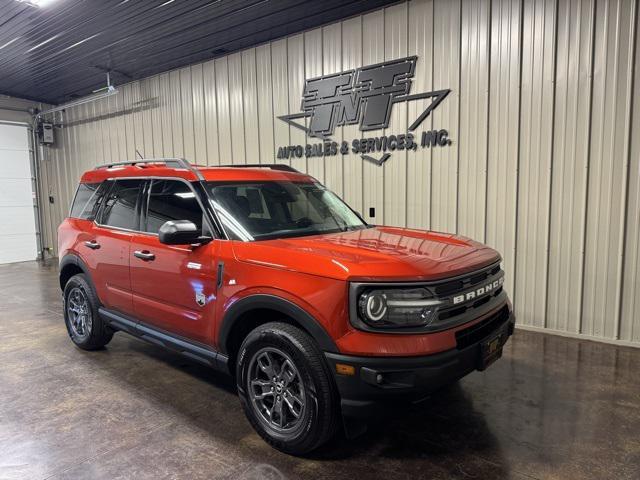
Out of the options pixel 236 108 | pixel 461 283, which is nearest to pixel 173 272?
pixel 461 283

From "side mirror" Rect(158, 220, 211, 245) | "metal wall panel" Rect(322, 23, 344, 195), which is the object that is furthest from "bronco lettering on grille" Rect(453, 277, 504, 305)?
"metal wall panel" Rect(322, 23, 344, 195)

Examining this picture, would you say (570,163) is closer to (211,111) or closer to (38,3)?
(211,111)

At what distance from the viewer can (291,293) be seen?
8.19ft

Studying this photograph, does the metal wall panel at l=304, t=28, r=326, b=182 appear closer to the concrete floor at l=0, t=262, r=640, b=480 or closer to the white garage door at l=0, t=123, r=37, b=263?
the concrete floor at l=0, t=262, r=640, b=480

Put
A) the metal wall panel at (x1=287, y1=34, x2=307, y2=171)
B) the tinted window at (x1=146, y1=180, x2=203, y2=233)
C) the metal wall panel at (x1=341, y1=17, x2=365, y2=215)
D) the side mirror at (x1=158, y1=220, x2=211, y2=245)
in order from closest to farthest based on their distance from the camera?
1. the side mirror at (x1=158, y1=220, x2=211, y2=245)
2. the tinted window at (x1=146, y1=180, x2=203, y2=233)
3. the metal wall panel at (x1=341, y1=17, x2=365, y2=215)
4. the metal wall panel at (x1=287, y1=34, x2=307, y2=171)

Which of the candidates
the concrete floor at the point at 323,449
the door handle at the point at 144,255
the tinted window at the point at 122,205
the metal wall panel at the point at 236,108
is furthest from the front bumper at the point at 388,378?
the metal wall panel at the point at 236,108

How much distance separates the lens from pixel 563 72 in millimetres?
4633

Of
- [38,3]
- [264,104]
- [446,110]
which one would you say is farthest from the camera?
[264,104]

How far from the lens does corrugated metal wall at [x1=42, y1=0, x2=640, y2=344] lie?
4.45m

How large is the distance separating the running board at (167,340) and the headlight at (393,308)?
1.17 m

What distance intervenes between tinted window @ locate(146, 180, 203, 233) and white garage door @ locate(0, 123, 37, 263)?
10368 millimetres

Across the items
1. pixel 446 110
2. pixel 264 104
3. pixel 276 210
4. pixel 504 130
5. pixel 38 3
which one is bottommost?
pixel 276 210

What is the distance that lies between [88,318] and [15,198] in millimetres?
9449

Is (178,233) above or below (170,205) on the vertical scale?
below
